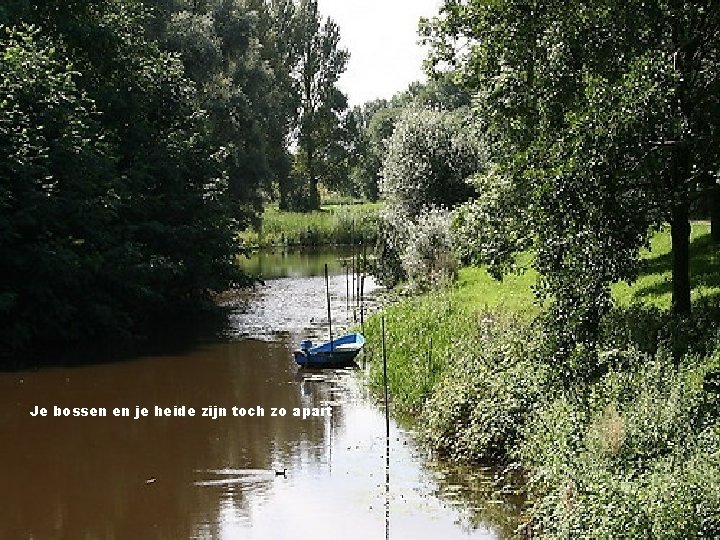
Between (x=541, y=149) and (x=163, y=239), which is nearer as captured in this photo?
(x=541, y=149)

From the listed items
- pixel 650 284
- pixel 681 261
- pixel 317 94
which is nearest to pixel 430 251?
pixel 650 284

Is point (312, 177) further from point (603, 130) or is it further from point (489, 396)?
point (603, 130)

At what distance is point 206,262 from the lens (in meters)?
30.7

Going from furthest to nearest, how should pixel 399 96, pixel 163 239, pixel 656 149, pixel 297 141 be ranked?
1. pixel 399 96
2. pixel 297 141
3. pixel 163 239
4. pixel 656 149

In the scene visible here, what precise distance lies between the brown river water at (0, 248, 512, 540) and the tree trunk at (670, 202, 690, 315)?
3945mm

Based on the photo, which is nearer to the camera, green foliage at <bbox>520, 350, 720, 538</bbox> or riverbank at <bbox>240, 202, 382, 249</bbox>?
green foliage at <bbox>520, 350, 720, 538</bbox>

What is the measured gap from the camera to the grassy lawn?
16562mm

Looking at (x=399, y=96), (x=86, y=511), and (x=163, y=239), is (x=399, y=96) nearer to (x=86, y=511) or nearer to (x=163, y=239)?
(x=163, y=239)

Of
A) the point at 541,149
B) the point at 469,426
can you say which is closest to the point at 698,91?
the point at 541,149

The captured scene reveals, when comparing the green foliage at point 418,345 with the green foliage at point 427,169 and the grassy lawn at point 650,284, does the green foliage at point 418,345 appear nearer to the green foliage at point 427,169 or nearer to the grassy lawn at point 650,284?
the grassy lawn at point 650,284

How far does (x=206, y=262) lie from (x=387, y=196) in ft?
28.9

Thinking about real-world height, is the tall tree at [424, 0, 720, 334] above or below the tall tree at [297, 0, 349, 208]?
below

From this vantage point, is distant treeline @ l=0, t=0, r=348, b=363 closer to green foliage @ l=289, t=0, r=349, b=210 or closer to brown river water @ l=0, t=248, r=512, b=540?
brown river water @ l=0, t=248, r=512, b=540

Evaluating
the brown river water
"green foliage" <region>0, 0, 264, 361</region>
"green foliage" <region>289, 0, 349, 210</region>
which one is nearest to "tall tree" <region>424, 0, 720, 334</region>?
the brown river water
